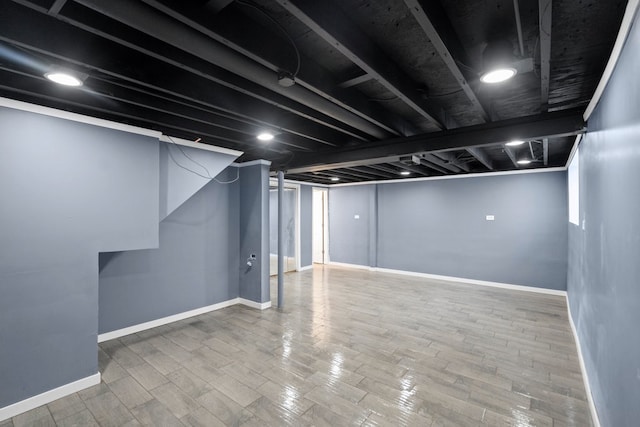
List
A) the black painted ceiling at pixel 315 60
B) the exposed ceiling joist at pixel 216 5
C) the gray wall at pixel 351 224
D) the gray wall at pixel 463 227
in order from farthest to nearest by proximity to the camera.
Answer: the gray wall at pixel 351 224 → the gray wall at pixel 463 227 → the black painted ceiling at pixel 315 60 → the exposed ceiling joist at pixel 216 5

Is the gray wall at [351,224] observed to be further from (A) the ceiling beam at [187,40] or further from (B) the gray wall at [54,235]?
(B) the gray wall at [54,235]

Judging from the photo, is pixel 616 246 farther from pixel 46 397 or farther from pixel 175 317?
pixel 175 317

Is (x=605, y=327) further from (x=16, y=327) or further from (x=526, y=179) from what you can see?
(x=526, y=179)

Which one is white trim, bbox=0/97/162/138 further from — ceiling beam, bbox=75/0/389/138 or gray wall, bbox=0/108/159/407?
ceiling beam, bbox=75/0/389/138

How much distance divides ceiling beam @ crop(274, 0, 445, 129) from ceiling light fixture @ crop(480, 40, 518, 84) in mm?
567

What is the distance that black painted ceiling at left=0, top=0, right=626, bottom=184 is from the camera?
149 cm

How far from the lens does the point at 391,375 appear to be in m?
2.78

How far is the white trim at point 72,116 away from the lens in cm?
230

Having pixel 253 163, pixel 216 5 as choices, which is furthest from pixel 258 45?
pixel 253 163

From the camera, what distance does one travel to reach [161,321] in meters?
3.98

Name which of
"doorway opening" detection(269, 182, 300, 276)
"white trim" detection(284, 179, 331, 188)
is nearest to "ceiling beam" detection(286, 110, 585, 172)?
"white trim" detection(284, 179, 331, 188)

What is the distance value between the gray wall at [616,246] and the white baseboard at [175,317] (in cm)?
393

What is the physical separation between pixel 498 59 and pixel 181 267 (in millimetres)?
4281

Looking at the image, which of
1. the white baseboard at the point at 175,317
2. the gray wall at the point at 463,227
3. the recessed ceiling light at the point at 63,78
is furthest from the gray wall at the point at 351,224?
the recessed ceiling light at the point at 63,78
